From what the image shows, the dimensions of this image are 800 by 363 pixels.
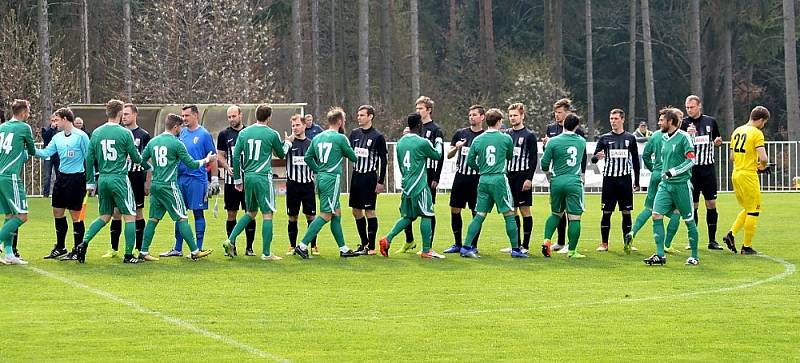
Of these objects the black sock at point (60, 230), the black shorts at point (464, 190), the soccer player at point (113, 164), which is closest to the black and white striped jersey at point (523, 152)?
the black shorts at point (464, 190)

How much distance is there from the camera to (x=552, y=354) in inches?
410

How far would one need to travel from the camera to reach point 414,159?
17.5m

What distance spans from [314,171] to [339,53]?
4739cm

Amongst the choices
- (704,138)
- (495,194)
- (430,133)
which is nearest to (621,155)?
(704,138)

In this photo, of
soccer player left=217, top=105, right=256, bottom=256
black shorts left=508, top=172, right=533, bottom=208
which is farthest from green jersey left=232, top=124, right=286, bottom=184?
black shorts left=508, top=172, right=533, bottom=208

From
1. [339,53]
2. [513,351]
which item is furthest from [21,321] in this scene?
[339,53]

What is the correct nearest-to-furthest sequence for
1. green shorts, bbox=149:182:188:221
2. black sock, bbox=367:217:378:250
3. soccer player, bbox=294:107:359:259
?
green shorts, bbox=149:182:188:221 → soccer player, bbox=294:107:359:259 → black sock, bbox=367:217:378:250

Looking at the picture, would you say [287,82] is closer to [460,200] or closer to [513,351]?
[460,200]

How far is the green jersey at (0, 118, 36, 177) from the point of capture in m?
16.6

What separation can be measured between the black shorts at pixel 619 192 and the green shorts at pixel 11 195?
25.8 ft

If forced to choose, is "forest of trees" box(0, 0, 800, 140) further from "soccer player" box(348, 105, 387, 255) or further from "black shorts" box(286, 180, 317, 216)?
"soccer player" box(348, 105, 387, 255)

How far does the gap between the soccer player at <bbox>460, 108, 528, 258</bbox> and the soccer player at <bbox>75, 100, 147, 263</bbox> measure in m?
4.34

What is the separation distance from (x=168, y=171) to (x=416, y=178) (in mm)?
3227

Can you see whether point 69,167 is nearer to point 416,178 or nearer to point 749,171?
point 416,178
